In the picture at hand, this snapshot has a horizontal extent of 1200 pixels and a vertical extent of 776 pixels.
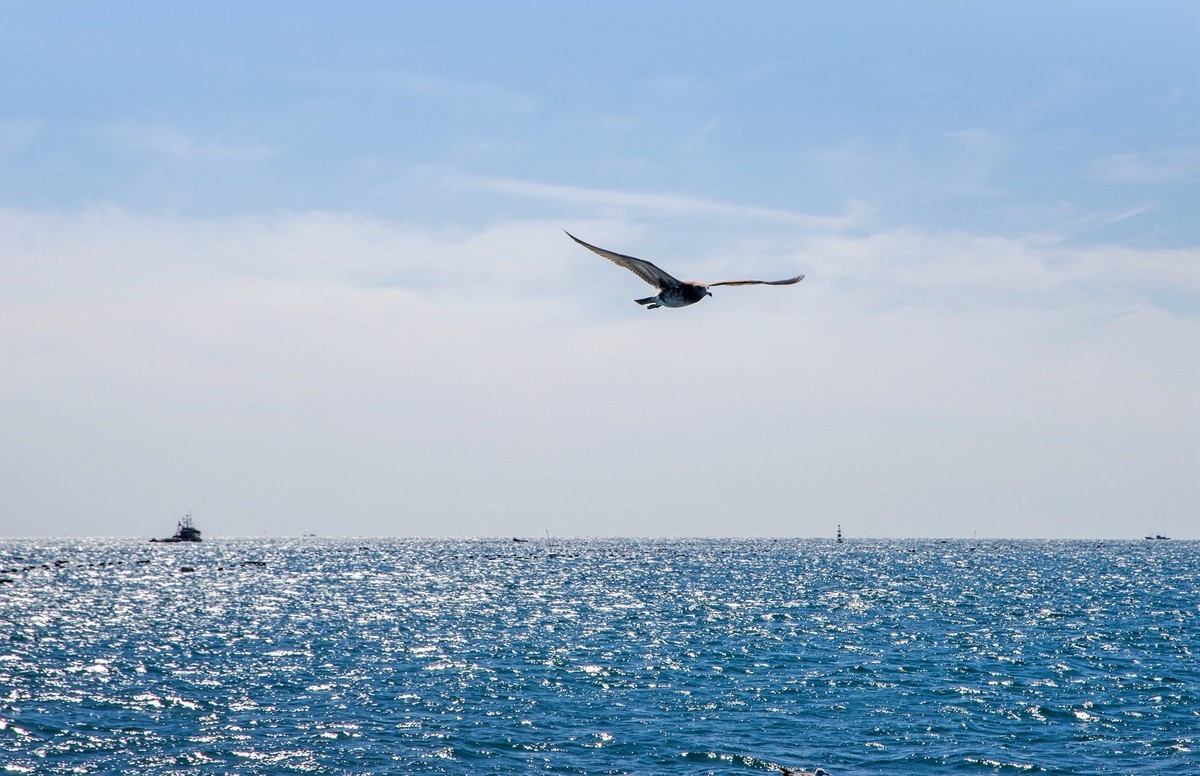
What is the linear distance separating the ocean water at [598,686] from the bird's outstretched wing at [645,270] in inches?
730

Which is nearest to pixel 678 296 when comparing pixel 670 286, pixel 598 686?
pixel 670 286

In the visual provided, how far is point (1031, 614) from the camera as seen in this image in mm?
78875

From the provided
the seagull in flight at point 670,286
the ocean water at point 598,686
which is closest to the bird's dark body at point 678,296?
the seagull in flight at point 670,286

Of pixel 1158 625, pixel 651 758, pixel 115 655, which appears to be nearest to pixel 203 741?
pixel 651 758

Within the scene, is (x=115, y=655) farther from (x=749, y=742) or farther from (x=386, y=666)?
(x=749, y=742)

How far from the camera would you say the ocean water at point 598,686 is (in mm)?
32031

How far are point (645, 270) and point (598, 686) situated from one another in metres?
31.2

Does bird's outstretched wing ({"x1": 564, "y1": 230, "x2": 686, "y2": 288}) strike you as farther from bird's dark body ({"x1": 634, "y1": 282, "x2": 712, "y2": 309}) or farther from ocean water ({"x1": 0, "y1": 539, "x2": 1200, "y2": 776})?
ocean water ({"x1": 0, "y1": 539, "x2": 1200, "y2": 776})

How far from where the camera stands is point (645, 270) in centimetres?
1670

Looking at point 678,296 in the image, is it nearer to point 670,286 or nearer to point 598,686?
point 670,286

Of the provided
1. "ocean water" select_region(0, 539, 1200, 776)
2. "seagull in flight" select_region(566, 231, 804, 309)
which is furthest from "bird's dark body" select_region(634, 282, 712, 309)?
"ocean water" select_region(0, 539, 1200, 776)

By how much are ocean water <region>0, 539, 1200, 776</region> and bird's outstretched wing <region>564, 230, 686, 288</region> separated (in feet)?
60.8

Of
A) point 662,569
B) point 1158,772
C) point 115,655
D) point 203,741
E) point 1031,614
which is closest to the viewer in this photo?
point 1158,772

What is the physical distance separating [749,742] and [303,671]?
23.5 m
